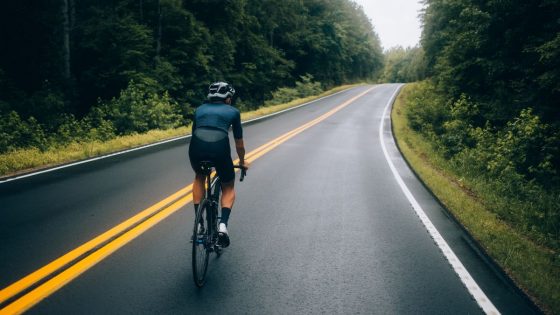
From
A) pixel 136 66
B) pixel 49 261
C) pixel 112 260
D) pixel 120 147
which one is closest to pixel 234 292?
pixel 112 260

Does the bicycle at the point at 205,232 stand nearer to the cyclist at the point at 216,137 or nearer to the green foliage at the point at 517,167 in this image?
the cyclist at the point at 216,137

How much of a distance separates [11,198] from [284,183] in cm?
484

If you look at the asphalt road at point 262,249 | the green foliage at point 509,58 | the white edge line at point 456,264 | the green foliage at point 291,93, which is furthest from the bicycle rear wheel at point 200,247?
the green foliage at point 291,93

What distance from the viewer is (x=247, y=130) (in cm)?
1748

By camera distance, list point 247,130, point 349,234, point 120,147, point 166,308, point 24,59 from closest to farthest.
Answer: point 166,308
point 349,234
point 120,147
point 247,130
point 24,59

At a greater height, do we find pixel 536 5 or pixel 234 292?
pixel 536 5

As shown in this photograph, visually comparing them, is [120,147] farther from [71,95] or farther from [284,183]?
[71,95]

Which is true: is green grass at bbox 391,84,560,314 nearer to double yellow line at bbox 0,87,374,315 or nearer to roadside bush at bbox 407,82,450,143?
double yellow line at bbox 0,87,374,315

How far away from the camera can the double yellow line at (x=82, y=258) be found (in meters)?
3.51

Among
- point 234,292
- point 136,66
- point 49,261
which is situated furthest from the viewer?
point 136,66

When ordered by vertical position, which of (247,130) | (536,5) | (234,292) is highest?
(536,5)

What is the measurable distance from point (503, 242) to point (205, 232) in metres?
4.06

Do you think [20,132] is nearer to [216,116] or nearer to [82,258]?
[82,258]

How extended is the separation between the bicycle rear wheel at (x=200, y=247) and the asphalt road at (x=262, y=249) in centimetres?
13
